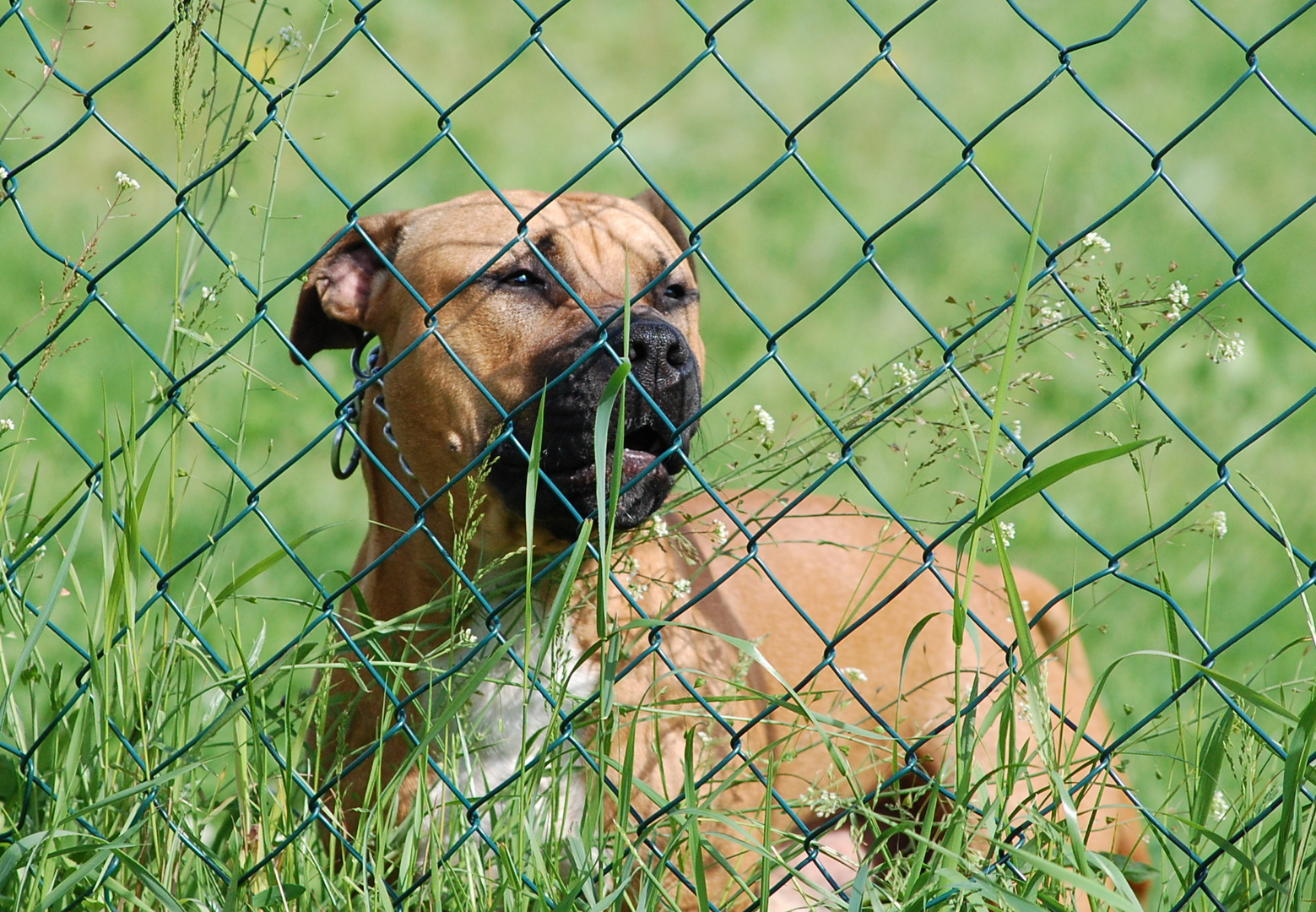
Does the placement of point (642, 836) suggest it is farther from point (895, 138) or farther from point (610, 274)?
point (895, 138)

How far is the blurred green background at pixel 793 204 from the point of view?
16.6 ft

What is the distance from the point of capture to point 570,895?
1.78m

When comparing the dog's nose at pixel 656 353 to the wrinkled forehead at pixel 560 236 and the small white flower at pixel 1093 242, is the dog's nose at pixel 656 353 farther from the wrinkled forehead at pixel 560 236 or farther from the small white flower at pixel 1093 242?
the small white flower at pixel 1093 242

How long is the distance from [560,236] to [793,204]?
4.20m

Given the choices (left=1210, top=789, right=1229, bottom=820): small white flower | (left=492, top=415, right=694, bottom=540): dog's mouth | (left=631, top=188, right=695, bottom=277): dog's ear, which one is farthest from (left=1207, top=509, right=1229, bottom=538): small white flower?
(left=631, top=188, right=695, bottom=277): dog's ear

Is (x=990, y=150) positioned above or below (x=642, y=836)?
below

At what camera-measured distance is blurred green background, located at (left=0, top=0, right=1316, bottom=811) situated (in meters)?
5.07

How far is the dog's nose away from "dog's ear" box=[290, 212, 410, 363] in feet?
3.00

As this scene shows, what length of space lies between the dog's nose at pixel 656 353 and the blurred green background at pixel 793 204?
7.60 feet

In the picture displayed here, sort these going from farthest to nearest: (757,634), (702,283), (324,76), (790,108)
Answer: (790,108) < (324,76) < (702,283) < (757,634)

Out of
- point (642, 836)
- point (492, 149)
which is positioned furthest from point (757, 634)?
point (492, 149)

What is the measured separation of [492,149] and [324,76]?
3.22ft

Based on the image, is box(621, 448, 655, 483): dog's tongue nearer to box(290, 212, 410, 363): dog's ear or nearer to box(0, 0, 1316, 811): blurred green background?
box(290, 212, 410, 363): dog's ear

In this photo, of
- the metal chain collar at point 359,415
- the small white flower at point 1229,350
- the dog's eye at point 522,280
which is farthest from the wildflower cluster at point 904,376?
the dog's eye at point 522,280
